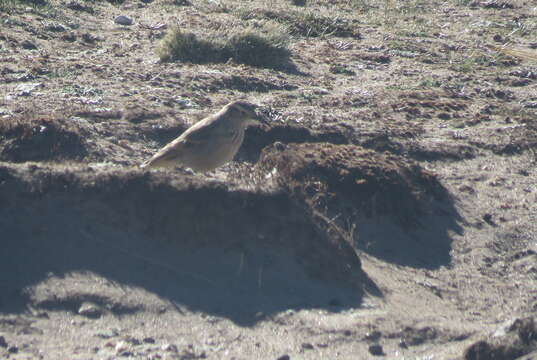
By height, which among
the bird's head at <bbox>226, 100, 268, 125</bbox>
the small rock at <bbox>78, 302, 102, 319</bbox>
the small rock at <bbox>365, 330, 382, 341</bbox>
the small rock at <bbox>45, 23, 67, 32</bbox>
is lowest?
the small rock at <bbox>78, 302, 102, 319</bbox>

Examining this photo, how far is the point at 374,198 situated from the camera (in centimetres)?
769

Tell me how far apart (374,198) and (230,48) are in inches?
184

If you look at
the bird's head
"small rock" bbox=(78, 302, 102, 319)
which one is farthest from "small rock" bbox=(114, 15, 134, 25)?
"small rock" bbox=(78, 302, 102, 319)

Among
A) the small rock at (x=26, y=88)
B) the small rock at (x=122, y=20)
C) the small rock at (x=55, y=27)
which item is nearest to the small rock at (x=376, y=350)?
the small rock at (x=26, y=88)

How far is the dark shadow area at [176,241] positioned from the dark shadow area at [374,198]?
1.06m

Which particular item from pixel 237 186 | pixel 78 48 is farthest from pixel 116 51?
pixel 237 186

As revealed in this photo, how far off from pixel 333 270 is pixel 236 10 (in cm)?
940

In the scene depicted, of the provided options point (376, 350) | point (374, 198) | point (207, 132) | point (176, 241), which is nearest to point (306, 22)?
point (207, 132)

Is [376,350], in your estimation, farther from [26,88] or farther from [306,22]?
[306,22]

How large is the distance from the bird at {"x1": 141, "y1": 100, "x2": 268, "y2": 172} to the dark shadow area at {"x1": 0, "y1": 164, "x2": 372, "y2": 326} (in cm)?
146

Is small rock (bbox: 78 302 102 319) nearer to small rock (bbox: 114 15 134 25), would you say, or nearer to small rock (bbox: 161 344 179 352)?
small rock (bbox: 161 344 179 352)

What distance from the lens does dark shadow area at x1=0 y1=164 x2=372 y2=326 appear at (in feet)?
18.5

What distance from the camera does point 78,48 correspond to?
1147 centimetres

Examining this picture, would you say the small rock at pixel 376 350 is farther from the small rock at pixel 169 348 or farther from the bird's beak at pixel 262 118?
the bird's beak at pixel 262 118
